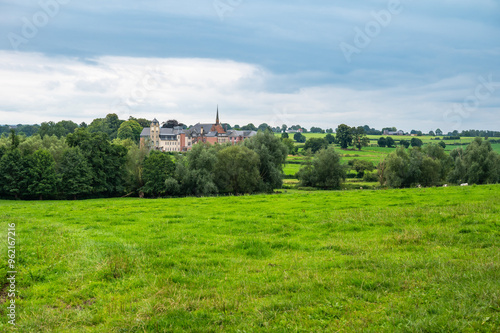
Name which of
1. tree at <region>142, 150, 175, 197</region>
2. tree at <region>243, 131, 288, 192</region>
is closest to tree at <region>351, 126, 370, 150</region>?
tree at <region>243, 131, 288, 192</region>

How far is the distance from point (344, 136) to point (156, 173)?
4124 inches

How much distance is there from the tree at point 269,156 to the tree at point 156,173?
51.4 feet

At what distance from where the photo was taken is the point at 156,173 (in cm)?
6988

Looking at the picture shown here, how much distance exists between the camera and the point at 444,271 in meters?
9.75

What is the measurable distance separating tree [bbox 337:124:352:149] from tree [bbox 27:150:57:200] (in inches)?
4643

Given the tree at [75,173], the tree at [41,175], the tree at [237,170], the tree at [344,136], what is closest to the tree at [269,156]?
the tree at [237,170]

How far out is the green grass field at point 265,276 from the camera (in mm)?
7680

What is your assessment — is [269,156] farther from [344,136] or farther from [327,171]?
[344,136]

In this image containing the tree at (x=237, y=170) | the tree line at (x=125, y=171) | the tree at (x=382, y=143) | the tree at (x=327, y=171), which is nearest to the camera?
the tree line at (x=125, y=171)

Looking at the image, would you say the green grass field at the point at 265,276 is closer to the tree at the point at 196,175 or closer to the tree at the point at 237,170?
the tree at the point at 196,175

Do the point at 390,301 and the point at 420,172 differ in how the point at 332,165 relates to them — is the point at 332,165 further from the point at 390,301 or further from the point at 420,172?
the point at 390,301

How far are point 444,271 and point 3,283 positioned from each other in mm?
11917

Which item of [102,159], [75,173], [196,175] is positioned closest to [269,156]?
[196,175]

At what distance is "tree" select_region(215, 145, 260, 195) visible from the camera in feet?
215
